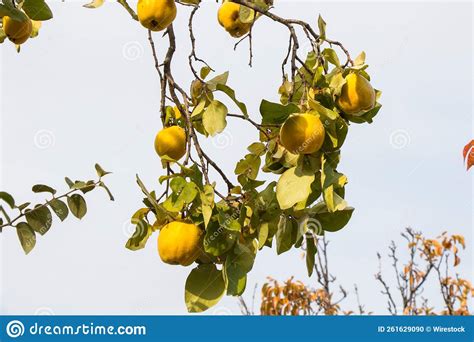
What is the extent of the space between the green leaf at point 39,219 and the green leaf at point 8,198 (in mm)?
75

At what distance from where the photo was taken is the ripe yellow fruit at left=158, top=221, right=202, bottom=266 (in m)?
1.40

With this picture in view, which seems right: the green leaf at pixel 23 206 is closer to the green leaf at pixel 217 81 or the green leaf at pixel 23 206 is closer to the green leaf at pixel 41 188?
the green leaf at pixel 41 188

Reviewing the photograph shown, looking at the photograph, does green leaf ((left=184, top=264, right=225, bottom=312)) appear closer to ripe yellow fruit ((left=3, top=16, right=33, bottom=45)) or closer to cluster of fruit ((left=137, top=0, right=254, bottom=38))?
cluster of fruit ((left=137, top=0, right=254, bottom=38))

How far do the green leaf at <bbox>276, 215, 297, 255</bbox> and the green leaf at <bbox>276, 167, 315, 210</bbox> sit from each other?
0.27ft

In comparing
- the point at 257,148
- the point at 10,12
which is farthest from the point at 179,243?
the point at 10,12

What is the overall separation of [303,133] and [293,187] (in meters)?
0.11

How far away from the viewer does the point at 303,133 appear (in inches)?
52.3

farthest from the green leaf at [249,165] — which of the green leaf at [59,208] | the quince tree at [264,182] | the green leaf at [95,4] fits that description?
the green leaf at [95,4]

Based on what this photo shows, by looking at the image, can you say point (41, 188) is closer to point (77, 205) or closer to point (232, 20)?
point (77, 205)

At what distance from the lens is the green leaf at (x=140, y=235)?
1525mm

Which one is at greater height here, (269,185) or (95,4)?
(95,4)

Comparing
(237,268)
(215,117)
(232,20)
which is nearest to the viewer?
(237,268)

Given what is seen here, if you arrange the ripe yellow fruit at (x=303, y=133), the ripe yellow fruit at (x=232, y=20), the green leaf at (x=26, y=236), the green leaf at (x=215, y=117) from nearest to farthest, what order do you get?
the ripe yellow fruit at (x=303, y=133) < the green leaf at (x=215, y=117) < the green leaf at (x=26, y=236) < the ripe yellow fruit at (x=232, y=20)

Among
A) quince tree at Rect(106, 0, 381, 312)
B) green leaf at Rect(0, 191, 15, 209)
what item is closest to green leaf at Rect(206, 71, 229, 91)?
quince tree at Rect(106, 0, 381, 312)
